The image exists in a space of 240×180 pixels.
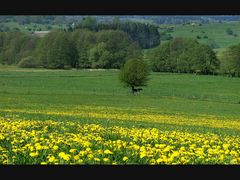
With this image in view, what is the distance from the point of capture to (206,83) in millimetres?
109438

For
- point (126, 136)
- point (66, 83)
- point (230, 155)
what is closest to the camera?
point (230, 155)

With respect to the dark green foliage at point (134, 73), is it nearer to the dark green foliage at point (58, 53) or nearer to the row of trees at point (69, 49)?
the row of trees at point (69, 49)

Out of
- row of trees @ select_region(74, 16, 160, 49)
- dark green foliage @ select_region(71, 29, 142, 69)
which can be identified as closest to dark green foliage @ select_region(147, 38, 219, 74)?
dark green foliage @ select_region(71, 29, 142, 69)

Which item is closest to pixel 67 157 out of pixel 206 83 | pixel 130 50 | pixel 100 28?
pixel 206 83

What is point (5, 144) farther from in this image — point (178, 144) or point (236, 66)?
point (236, 66)

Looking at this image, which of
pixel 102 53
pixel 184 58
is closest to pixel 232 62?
pixel 184 58

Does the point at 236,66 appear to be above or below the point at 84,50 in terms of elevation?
below

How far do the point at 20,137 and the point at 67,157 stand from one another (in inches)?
119

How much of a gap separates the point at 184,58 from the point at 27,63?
50.1m

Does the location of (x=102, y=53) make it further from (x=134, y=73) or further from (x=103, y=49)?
(x=134, y=73)

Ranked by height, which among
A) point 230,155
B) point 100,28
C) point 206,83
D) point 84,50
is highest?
point 100,28

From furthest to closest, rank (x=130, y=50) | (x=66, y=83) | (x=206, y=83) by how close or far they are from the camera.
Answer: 1. (x=130, y=50)
2. (x=206, y=83)
3. (x=66, y=83)

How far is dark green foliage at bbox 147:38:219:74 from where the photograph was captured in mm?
132750

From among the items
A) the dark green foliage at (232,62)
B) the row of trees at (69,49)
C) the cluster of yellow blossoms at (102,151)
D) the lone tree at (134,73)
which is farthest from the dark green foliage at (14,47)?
the cluster of yellow blossoms at (102,151)
